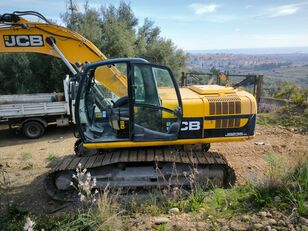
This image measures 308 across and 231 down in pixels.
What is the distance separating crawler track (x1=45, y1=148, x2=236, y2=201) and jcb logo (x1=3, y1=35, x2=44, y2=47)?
2818 mm

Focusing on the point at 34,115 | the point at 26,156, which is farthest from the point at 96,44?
the point at 26,156

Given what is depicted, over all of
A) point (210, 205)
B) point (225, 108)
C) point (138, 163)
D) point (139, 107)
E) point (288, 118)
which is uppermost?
point (139, 107)

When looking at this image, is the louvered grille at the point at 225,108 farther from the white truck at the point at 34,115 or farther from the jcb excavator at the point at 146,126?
the white truck at the point at 34,115

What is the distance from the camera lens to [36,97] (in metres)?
10.6

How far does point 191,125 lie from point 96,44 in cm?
1219

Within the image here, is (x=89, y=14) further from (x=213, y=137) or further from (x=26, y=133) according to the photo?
(x=213, y=137)

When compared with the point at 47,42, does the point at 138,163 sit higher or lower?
lower

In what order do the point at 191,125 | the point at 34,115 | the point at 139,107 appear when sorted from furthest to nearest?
the point at 34,115 → the point at 191,125 → the point at 139,107

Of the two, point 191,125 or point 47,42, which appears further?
point 47,42

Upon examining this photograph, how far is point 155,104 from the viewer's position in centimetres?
436

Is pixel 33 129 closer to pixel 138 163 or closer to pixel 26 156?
pixel 26 156

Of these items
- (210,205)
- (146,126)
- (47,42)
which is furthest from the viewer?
(47,42)

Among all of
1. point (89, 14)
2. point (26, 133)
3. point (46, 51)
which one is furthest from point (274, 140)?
point (89, 14)

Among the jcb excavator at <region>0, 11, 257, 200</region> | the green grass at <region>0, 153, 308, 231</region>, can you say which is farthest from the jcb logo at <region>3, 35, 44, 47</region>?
the green grass at <region>0, 153, 308, 231</region>
